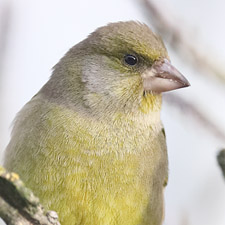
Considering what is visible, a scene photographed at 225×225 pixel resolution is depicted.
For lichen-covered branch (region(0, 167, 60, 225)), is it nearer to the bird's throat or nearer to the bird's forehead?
the bird's throat

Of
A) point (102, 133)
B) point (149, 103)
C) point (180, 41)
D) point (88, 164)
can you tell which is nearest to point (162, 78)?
point (149, 103)

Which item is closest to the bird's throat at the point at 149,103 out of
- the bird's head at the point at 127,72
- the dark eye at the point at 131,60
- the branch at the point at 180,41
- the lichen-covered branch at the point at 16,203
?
the bird's head at the point at 127,72

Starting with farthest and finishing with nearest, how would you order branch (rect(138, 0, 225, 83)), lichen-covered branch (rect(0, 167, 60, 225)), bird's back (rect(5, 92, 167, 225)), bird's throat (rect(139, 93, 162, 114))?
bird's throat (rect(139, 93, 162, 114))
bird's back (rect(5, 92, 167, 225))
branch (rect(138, 0, 225, 83))
lichen-covered branch (rect(0, 167, 60, 225))

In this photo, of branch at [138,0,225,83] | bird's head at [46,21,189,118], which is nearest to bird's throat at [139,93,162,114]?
bird's head at [46,21,189,118]

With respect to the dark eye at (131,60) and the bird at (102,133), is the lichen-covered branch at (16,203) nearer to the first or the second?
the bird at (102,133)

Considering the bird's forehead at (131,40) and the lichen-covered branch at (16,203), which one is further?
the bird's forehead at (131,40)

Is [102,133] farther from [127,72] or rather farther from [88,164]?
[127,72]
